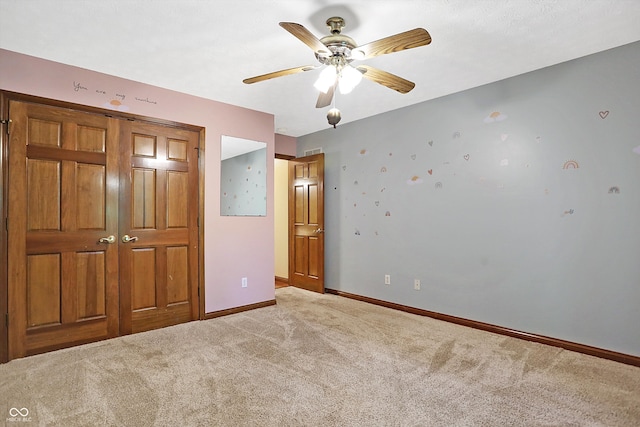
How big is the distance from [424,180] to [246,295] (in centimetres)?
253

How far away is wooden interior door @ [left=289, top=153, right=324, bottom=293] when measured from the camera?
5.11m

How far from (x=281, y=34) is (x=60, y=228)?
2.48 metres

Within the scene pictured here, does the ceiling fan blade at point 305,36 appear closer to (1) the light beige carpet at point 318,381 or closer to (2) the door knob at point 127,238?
(1) the light beige carpet at point 318,381

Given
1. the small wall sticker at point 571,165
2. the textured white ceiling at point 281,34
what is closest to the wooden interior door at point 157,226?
the textured white ceiling at point 281,34

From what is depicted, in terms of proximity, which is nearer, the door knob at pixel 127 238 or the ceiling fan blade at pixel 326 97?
the ceiling fan blade at pixel 326 97

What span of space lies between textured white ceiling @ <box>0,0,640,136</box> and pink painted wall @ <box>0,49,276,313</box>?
13cm

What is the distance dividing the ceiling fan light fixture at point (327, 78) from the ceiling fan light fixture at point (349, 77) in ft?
0.21

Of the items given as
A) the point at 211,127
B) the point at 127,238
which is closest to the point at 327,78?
the point at 211,127

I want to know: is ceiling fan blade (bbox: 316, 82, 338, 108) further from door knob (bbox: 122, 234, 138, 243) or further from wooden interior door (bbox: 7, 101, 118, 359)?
door knob (bbox: 122, 234, 138, 243)

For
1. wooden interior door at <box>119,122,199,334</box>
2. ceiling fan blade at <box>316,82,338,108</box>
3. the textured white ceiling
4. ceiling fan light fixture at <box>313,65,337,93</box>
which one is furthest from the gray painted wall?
wooden interior door at <box>119,122,199,334</box>

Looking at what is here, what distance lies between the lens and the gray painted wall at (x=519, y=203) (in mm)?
2729

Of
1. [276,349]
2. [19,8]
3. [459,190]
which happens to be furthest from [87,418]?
[459,190]

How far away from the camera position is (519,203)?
3.25 m

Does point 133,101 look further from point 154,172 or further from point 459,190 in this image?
point 459,190
